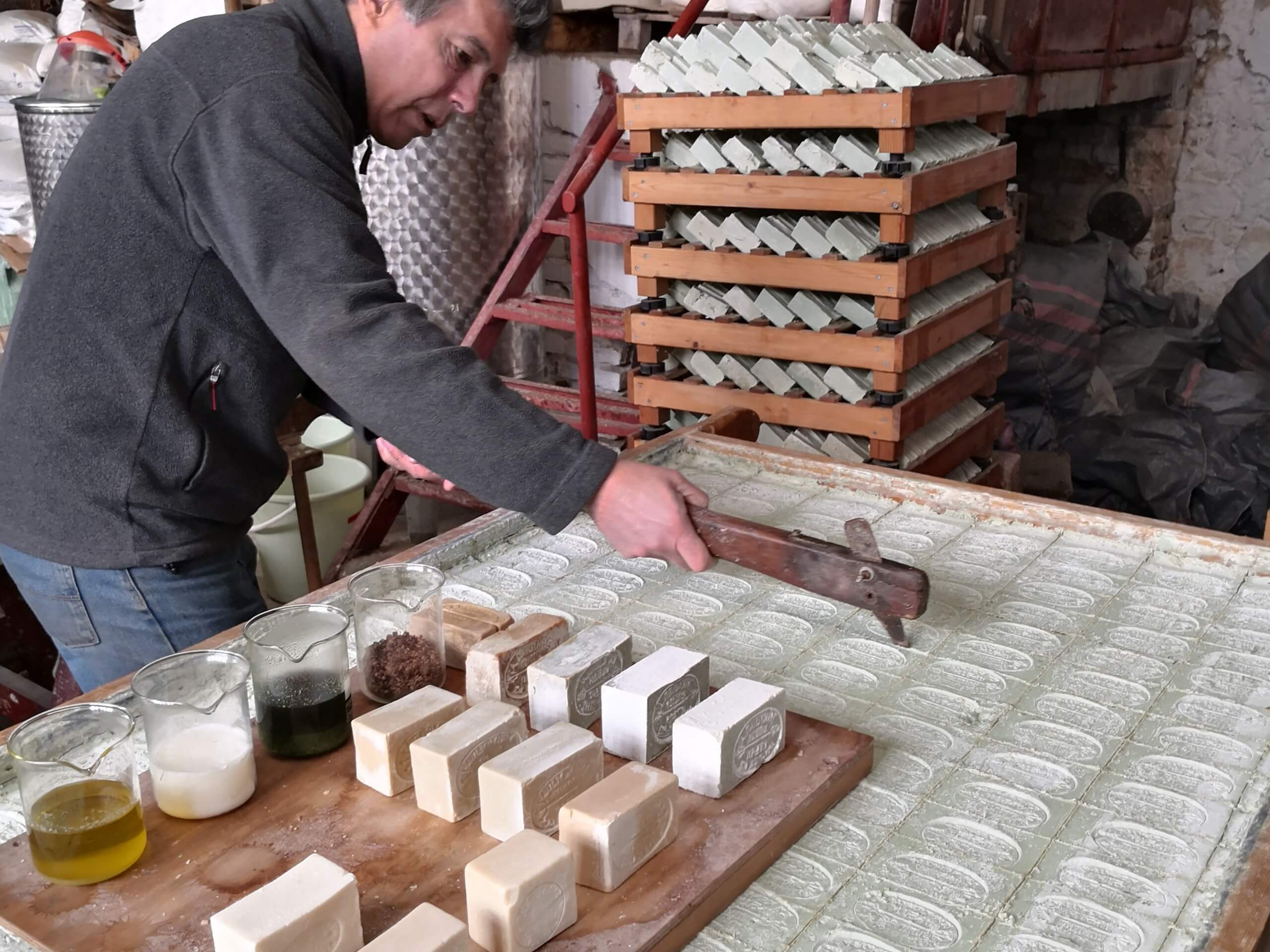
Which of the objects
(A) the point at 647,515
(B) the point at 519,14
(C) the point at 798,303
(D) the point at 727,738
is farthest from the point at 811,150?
(D) the point at 727,738

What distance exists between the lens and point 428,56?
177 centimetres

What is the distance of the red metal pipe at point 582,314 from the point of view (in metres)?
3.37

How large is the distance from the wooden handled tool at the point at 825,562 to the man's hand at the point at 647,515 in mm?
33

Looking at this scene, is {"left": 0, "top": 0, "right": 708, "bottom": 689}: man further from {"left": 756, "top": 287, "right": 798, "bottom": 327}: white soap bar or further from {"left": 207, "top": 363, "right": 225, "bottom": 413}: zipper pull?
{"left": 756, "top": 287, "right": 798, "bottom": 327}: white soap bar

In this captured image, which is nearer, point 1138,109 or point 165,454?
point 165,454

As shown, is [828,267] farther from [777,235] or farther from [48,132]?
[48,132]

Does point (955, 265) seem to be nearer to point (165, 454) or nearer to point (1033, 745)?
point (1033, 745)

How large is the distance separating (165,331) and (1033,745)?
4.29 feet

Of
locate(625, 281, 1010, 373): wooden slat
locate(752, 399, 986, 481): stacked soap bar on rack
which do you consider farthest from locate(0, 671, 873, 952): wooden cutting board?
locate(752, 399, 986, 481): stacked soap bar on rack

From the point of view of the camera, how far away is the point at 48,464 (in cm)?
175

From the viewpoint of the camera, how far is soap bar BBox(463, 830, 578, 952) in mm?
1091

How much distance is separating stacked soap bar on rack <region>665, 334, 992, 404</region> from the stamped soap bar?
173 cm

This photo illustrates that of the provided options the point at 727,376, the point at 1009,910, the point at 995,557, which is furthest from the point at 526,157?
the point at 1009,910

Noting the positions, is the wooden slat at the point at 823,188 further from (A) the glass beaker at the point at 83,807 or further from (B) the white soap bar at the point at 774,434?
(A) the glass beaker at the point at 83,807
